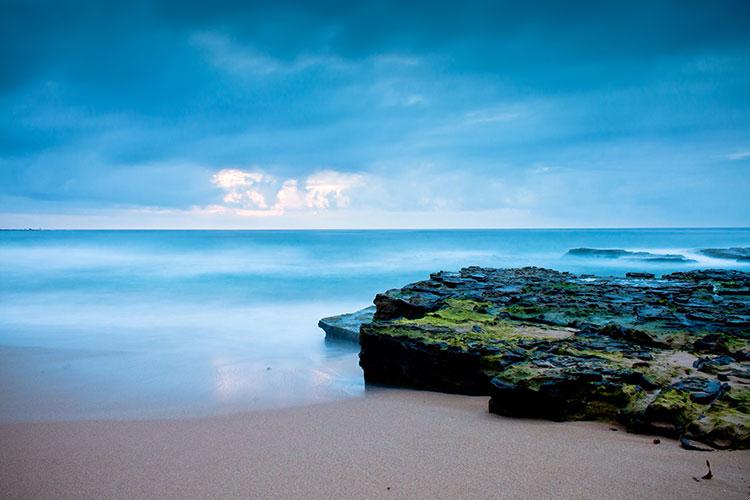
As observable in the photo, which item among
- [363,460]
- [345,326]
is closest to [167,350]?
[345,326]

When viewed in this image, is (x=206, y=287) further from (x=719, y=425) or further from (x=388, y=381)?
(x=719, y=425)

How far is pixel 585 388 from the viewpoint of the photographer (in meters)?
4.16

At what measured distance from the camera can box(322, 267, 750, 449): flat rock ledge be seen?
3762 mm

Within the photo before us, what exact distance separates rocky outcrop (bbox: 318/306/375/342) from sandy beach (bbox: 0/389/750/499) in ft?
15.4

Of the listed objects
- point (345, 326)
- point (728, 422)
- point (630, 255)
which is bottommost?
point (630, 255)

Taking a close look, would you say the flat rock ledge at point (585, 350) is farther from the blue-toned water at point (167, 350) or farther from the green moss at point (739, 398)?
the blue-toned water at point (167, 350)

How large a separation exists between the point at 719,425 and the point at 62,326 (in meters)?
14.0

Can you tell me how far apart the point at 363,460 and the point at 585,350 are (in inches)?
104

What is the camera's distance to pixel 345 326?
9.87 meters

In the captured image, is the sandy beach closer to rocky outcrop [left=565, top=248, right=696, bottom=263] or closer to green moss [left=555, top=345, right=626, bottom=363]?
green moss [left=555, top=345, right=626, bottom=363]

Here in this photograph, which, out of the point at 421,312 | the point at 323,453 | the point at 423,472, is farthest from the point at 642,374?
the point at 421,312

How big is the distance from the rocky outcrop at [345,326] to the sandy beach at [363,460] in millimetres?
4707

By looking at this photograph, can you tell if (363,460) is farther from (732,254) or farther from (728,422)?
(732,254)

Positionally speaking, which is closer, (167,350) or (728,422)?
(728,422)
